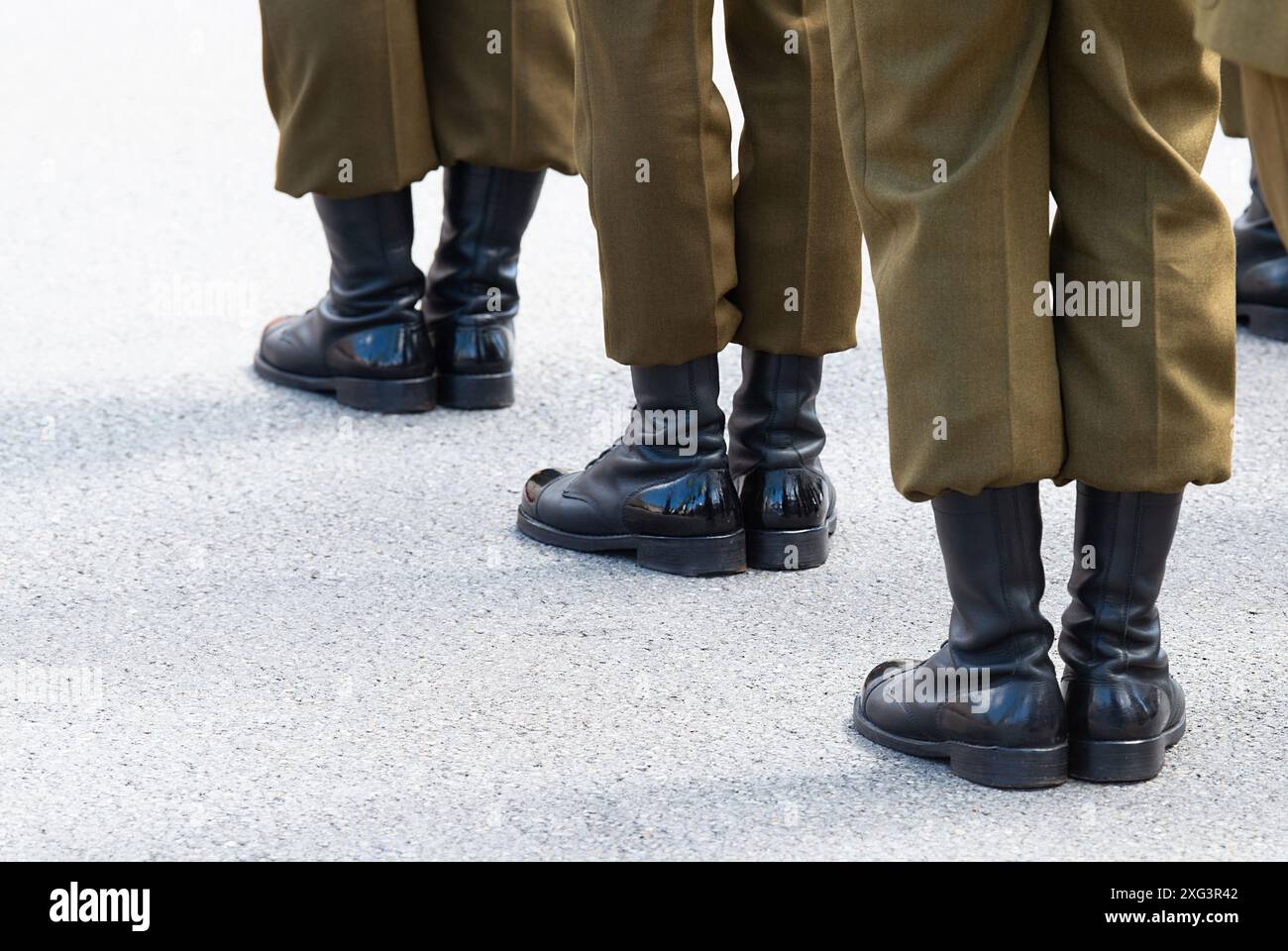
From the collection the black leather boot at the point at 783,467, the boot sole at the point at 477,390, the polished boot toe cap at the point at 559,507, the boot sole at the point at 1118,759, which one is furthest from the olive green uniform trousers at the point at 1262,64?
the boot sole at the point at 477,390

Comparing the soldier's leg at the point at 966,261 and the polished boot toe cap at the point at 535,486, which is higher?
the soldier's leg at the point at 966,261

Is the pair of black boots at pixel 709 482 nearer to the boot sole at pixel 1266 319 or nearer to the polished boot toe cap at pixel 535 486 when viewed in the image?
the polished boot toe cap at pixel 535 486

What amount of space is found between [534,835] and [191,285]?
1994 millimetres

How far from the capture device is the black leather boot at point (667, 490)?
7.61 feet

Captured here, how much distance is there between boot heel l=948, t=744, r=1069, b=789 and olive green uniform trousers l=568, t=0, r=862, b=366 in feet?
2.26

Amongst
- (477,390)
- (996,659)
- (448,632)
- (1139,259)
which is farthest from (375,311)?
(1139,259)

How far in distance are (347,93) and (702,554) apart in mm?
989

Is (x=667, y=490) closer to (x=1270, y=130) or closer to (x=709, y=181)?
(x=709, y=181)

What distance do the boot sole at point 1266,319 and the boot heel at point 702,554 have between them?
1321 millimetres

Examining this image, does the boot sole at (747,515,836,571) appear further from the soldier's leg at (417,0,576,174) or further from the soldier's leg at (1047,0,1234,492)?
the soldier's leg at (417,0,576,174)

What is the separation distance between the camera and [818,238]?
227 centimetres

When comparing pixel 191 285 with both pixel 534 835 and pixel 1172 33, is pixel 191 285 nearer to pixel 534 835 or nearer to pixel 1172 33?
pixel 534 835

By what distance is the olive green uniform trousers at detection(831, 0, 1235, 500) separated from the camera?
1.61m

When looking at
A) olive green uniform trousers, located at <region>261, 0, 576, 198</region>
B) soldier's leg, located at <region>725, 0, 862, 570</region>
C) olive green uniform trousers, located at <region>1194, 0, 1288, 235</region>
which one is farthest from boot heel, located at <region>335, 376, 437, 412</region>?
olive green uniform trousers, located at <region>1194, 0, 1288, 235</region>
